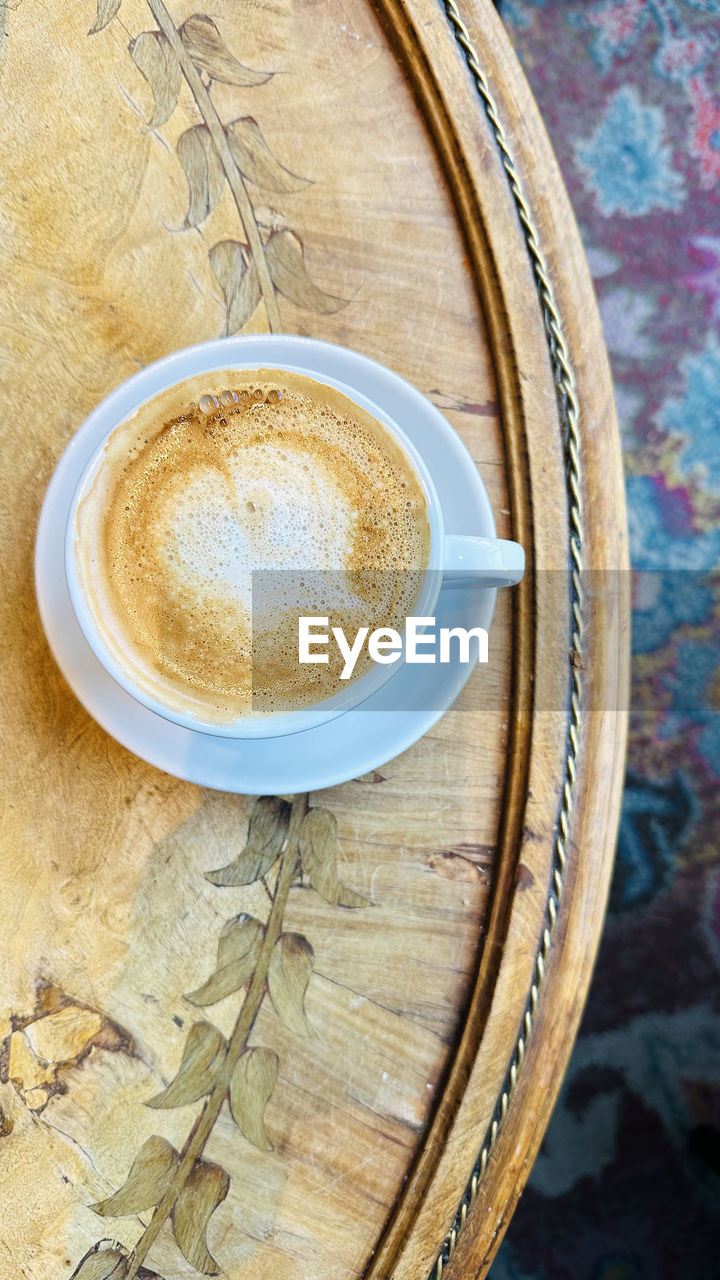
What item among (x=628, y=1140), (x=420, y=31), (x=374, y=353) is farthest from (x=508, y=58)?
(x=628, y=1140)

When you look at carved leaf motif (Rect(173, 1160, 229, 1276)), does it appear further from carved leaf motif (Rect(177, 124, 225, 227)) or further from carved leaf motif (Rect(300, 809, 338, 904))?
carved leaf motif (Rect(177, 124, 225, 227))

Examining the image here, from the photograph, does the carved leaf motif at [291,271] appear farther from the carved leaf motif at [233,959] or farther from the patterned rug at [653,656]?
the patterned rug at [653,656]

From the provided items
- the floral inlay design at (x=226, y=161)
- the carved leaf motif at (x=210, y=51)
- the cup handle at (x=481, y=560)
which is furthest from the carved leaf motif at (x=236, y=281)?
the cup handle at (x=481, y=560)

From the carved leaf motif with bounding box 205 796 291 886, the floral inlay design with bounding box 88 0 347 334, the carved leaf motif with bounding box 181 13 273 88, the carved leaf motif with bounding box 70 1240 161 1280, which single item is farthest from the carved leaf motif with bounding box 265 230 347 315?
the carved leaf motif with bounding box 70 1240 161 1280

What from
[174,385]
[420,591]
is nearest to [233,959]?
[420,591]

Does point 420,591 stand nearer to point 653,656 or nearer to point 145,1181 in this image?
point 145,1181
